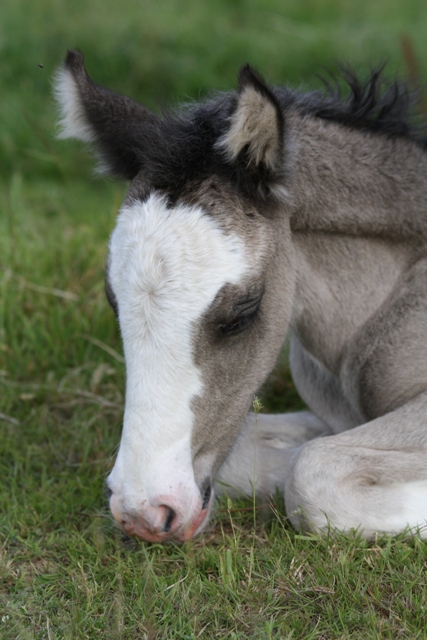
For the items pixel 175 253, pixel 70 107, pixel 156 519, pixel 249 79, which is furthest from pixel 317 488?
pixel 70 107

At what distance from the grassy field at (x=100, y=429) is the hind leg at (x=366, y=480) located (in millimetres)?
88

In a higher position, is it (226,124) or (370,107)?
(370,107)

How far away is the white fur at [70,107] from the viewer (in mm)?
3797

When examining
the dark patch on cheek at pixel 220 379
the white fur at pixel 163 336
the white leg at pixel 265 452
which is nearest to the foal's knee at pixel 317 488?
the white leg at pixel 265 452

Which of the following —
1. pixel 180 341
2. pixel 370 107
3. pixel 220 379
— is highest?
pixel 370 107

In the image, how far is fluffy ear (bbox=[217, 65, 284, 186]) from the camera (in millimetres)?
3221

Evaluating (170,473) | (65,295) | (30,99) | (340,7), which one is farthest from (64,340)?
(340,7)

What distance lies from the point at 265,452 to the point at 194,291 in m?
1.29

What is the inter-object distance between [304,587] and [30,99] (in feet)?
22.8

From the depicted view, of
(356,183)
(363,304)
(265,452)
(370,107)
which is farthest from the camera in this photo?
(265,452)

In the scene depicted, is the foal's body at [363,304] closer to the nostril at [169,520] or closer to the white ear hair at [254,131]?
the white ear hair at [254,131]

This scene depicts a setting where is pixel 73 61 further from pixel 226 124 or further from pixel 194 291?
pixel 194 291

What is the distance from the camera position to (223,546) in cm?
354

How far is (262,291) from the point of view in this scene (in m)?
3.53
